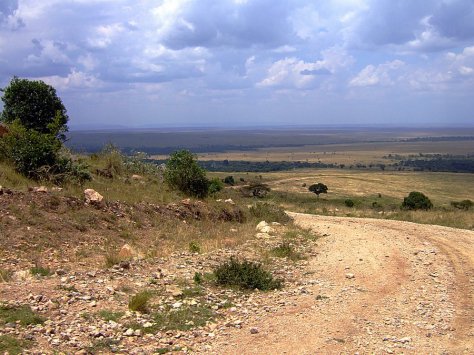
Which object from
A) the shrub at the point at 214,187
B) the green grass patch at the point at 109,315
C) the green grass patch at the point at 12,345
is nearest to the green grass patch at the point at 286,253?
the green grass patch at the point at 109,315

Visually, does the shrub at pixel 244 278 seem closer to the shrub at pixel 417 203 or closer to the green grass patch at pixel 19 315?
the green grass patch at pixel 19 315

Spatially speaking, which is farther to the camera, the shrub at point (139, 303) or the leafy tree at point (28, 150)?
the leafy tree at point (28, 150)

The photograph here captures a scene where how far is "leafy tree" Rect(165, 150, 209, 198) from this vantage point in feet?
63.9

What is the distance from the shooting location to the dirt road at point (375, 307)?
698 cm

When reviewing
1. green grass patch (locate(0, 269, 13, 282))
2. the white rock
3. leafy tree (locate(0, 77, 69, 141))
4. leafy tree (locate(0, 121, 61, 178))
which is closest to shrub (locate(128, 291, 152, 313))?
green grass patch (locate(0, 269, 13, 282))

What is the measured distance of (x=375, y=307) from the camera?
868 centimetres

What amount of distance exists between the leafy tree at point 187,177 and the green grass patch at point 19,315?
12.3 metres

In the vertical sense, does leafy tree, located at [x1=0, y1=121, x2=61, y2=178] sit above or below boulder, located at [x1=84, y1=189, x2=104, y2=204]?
above

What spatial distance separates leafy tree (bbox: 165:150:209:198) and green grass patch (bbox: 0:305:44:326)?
12.3 meters

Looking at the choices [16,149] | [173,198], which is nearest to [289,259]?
[173,198]

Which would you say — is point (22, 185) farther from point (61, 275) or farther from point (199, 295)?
point (199, 295)

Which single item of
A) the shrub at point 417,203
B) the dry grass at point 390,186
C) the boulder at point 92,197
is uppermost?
the boulder at point 92,197

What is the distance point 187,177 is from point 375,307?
11950 mm

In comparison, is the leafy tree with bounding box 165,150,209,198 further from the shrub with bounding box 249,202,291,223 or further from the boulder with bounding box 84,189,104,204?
the boulder with bounding box 84,189,104,204
